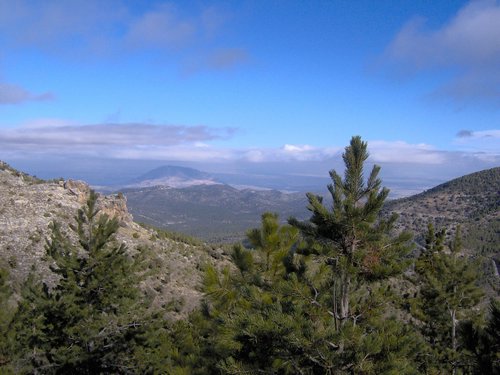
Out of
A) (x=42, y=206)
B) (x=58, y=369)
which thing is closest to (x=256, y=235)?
(x=58, y=369)

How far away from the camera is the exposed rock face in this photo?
23.6m

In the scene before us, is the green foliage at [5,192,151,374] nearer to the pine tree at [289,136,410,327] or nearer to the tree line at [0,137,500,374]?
the tree line at [0,137,500,374]

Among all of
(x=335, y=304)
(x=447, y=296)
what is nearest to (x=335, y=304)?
(x=335, y=304)

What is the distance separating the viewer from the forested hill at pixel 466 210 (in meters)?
71.5

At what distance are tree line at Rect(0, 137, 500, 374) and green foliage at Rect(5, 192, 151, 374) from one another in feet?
0.13

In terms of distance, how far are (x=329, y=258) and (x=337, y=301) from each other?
958 millimetres

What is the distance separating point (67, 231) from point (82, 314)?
1594 cm

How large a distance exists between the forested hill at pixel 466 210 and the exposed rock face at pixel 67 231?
46.8m

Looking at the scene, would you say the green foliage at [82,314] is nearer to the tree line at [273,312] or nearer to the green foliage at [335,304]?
the tree line at [273,312]

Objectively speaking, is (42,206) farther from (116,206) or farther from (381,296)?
(381,296)

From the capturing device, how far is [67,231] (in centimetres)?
2658

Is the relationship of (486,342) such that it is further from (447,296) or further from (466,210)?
(466,210)

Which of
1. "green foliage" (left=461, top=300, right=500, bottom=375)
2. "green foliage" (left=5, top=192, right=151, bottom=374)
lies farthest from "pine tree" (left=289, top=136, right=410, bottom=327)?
"green foliage" (left=5, top=192, right=151, bottom=374)

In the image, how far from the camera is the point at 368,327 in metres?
6.87
